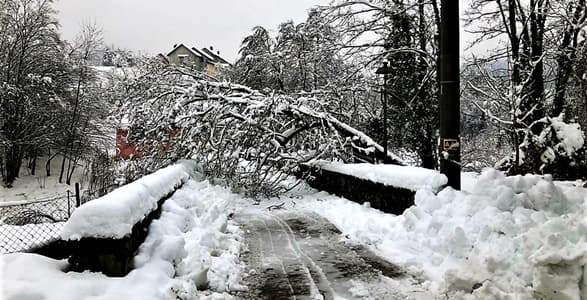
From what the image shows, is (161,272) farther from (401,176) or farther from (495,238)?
Result: (401,176)

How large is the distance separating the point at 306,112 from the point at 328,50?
2961 millimetres

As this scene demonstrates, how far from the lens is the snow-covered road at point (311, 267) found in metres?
4.80

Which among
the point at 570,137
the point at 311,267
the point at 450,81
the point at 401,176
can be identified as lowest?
the point at 311,267

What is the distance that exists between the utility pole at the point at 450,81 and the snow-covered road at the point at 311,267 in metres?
1.87

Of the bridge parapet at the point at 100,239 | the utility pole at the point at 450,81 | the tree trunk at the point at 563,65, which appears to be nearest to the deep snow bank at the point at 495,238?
the utility pole at the point at 450,81

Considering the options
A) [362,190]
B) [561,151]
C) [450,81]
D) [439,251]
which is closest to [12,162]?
[362,190]

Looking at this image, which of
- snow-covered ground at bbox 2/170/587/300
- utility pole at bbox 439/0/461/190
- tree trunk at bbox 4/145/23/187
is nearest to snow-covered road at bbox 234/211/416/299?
snow-covered ground at bbox 2/170/587/300

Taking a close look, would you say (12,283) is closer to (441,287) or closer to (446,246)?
(441,287)

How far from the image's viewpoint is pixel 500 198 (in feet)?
18.2

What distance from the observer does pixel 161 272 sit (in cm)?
436

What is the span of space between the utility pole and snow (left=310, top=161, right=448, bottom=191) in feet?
1.62

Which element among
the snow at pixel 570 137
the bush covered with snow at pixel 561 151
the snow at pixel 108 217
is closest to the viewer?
the snow at pixel 108 217

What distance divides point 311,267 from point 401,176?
10.9ft

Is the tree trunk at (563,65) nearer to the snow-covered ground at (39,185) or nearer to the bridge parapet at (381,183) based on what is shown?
the bridge parapet at (381,183)
